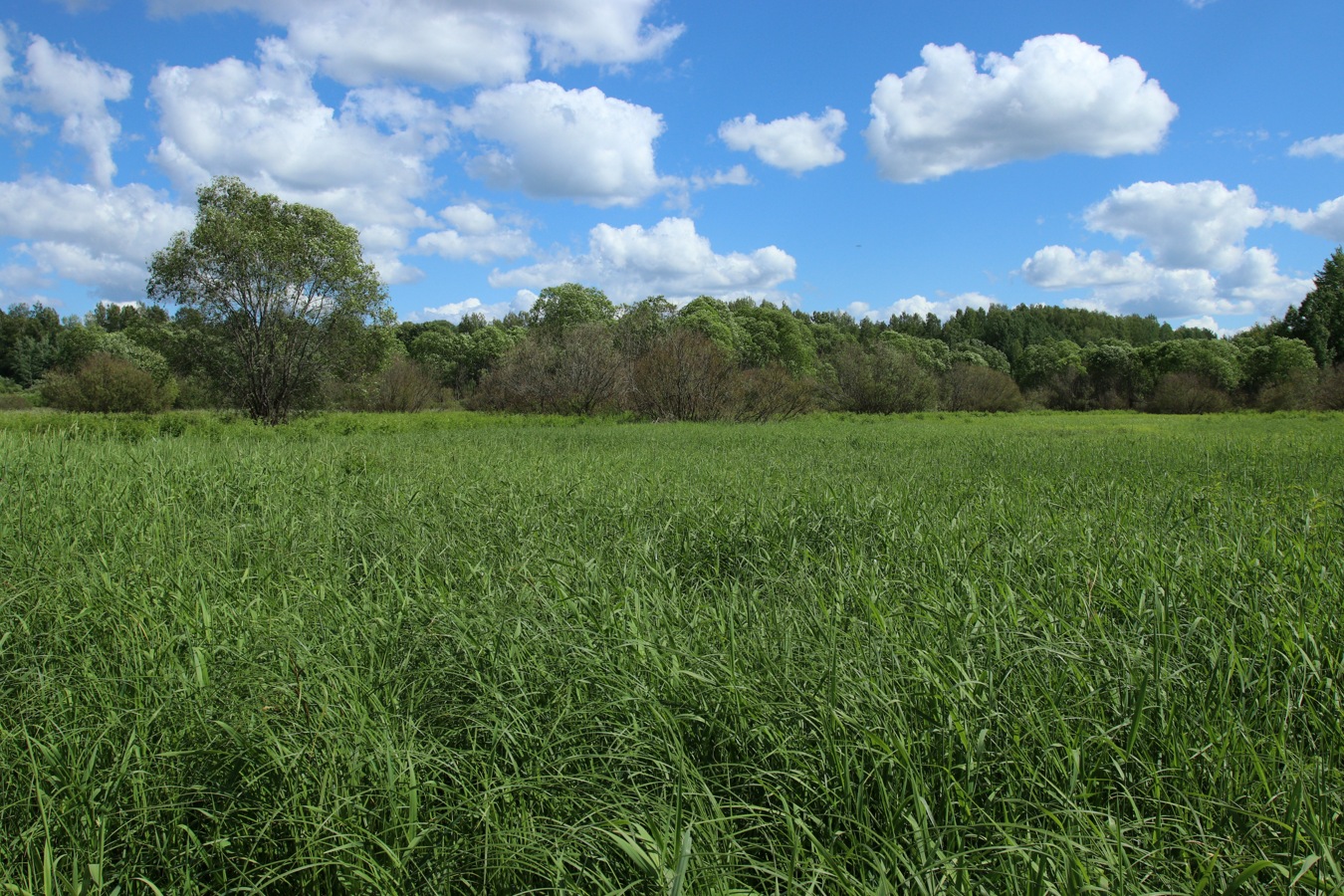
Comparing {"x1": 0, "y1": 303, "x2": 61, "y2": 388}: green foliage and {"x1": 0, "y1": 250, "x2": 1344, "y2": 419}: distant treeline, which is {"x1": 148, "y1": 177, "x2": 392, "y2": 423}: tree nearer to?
{"x1": 0, "y1": 250, "x2": 1344, "y2": 419}: distant treeline

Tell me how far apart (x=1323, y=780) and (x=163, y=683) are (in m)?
3.74

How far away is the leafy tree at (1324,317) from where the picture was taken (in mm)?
48431

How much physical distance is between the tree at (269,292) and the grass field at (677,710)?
20.0 meters

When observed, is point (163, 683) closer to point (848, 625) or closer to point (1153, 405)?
point (848, 625)

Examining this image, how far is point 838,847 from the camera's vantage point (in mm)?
1927

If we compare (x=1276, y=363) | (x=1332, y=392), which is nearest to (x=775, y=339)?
(x=1276, y=363)

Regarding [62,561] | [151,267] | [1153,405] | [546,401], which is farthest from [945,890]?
[1153,405]

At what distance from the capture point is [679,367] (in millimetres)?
28688

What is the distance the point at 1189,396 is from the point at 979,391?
12.0 meters

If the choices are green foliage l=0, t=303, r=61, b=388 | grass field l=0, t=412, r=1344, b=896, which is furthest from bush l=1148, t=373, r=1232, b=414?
green foliage l=0, t=303, r=61, b=388

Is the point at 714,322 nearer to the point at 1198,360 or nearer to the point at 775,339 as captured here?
the point at 775,339

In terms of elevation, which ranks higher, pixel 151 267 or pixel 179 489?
pixel 151 267

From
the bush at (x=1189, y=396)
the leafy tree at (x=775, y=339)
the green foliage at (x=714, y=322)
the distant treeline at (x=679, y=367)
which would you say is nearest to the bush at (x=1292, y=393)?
the distant treeline at (x=679, y=367)

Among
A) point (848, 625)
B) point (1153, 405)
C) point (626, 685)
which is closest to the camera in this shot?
point (626, 685)
